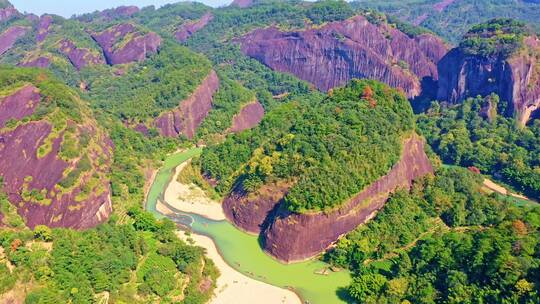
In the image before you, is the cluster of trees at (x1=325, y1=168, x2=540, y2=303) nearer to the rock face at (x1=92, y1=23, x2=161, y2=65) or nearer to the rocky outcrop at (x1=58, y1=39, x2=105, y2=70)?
the rock face at (x1=92, y1=23, x2=161, y2=65)

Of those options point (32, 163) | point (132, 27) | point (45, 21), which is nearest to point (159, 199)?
point (32, 163)

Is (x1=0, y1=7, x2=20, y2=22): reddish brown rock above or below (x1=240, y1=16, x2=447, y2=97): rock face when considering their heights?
above

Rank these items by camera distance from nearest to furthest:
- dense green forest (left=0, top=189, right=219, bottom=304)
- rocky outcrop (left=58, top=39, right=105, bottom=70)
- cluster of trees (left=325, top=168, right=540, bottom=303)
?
cluster of trees (left=325, top=168, right=540, bottom=303)
dense green forest (left=0, top=189, right=219, bottom=304)
rocky outcrop (left=58, top=39, right=105, bottom=70)

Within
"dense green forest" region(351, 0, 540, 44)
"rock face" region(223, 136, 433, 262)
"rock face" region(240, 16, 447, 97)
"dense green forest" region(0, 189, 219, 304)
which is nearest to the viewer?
"dense green forest" region(0, 189, 219, 304)

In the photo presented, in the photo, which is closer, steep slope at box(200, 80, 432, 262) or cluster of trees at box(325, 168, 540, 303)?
cluster of trees at box(325, 168, 540, 303)

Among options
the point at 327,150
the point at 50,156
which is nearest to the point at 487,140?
the point at 327,150

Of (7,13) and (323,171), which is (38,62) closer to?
(7,13)

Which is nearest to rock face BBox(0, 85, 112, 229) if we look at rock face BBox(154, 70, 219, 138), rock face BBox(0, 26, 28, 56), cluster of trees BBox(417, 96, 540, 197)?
rock face BBox(154, 70, 219, 138)

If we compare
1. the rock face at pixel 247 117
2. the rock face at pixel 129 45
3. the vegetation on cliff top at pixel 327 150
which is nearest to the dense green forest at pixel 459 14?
the rock face at pixel 129 45
